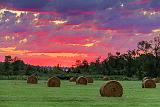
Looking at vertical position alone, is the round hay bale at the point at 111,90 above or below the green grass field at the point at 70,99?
above

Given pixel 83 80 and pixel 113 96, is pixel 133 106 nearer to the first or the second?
pixel 113 96

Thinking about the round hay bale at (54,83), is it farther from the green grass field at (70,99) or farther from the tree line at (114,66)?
the tree line at (114,66)

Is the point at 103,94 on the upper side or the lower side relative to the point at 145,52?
lower

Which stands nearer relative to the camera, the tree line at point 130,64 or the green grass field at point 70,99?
the green grass field at point 70,99

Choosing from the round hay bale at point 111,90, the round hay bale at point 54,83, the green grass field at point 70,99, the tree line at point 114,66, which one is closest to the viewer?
the green grass field at point 70,99

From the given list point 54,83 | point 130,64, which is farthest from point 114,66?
point 54,83

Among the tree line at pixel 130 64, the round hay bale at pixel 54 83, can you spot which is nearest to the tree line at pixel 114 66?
the tree line at pixel 130 64

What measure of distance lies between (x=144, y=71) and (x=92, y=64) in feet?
125

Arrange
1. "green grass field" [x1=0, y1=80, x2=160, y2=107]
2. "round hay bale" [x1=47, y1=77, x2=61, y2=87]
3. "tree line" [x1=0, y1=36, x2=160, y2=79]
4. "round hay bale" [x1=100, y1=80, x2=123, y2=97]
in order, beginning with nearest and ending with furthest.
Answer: "green grass field" [x1=0, y1=80, x2=160, y2=107], "round hay bale" [x1=100, y1=80, x2=123, y2=97], "round hay bale" [x1=47, y1=77, x2=61, y2=87], "tree line" [x1=0, y1=36, x2=160, y2=79]

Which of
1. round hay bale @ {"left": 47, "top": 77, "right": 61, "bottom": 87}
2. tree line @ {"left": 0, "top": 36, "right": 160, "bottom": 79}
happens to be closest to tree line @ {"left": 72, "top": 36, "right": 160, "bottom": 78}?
tree line @ {"left": 0, "top": 36, "right": 160, "bottom": 79}

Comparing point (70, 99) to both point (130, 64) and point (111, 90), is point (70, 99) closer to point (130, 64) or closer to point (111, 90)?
point (111, 90)

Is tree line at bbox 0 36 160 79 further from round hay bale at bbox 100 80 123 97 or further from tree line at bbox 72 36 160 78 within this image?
round hay bale at bbox 100 80 123 97

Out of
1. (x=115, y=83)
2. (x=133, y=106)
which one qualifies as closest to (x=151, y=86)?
(x=115, y=83)

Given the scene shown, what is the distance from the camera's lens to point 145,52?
511 ft
